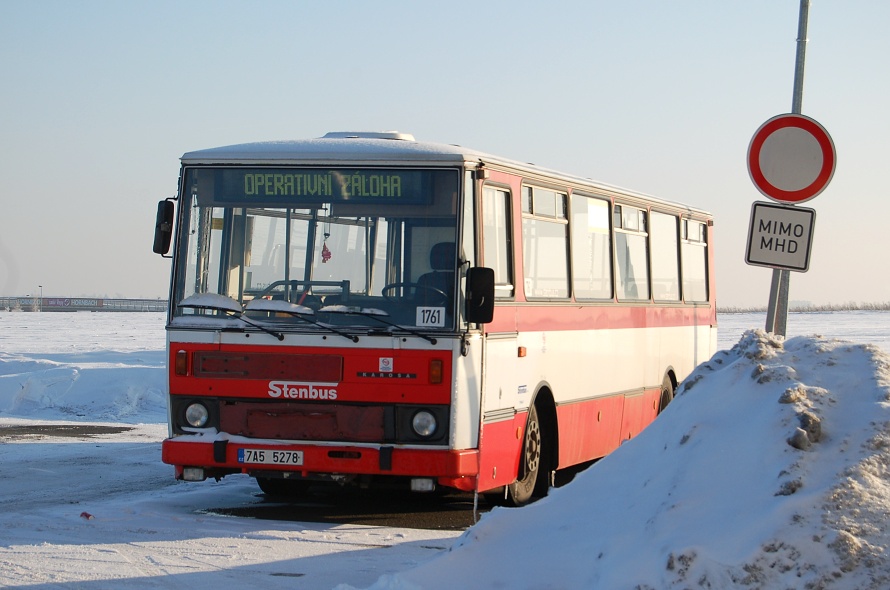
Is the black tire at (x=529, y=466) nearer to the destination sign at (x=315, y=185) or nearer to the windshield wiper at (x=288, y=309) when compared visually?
the windshield wiper at (x=288, y=309)

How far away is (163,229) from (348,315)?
1711mm

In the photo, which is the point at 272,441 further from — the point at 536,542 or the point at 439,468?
the point at 536,542

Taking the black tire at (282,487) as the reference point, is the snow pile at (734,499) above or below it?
above

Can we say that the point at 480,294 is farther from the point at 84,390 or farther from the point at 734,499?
the point at 84,390

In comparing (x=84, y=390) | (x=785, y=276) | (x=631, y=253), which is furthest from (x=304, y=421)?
(x=84, y=390)

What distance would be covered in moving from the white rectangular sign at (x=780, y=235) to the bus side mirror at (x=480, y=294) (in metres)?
1.93

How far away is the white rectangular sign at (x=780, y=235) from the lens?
973 cm

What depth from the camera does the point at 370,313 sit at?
10.4 meters

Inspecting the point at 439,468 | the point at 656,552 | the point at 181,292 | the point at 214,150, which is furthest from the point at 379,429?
the point at 656,552

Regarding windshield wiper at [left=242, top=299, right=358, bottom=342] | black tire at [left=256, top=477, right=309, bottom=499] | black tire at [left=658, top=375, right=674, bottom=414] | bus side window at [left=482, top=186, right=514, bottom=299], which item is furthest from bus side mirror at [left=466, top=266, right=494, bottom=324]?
black tire at [left=658, top=375, right=674, bottom=414]

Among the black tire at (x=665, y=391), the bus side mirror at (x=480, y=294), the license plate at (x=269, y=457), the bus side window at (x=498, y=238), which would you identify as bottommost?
the license plate at (x=269, y=457)

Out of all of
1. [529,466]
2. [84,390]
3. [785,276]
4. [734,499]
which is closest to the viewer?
[734,499]

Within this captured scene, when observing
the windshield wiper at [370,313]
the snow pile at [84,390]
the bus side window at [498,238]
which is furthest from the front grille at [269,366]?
the snow pile at [84,390]

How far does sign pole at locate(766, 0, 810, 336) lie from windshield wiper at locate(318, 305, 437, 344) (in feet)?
8.63
